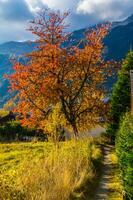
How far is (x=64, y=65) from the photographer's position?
1391 inches

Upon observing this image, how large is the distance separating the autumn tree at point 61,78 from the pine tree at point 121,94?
1978 cm

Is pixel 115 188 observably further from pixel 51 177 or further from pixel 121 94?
pixel 121 94

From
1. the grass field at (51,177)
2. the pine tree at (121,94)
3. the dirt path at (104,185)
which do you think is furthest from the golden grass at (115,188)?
the pine tree at (121,94)

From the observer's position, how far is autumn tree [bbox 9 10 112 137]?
35.2m

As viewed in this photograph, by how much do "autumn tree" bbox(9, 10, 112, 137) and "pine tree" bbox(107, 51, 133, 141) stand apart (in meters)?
19.8

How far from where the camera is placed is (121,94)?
58469 mm

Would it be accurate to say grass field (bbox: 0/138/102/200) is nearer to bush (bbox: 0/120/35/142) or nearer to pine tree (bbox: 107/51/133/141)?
bush (bbox: 0/120/35/142)

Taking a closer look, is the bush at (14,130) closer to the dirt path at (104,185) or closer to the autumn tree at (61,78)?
the autumn tree at (61,78)

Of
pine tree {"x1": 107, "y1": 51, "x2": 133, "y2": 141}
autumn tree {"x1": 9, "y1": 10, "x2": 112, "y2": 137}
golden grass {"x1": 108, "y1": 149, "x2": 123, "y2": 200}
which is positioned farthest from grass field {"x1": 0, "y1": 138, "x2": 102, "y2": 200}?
pine tree {"x1": 107, "y1": 51, "x2": 133, "y2": 141}

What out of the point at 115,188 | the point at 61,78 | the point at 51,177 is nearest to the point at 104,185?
the point at 115,188

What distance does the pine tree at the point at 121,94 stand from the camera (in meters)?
57.0

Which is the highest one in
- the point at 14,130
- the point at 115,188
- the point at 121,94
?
the point at 121,94

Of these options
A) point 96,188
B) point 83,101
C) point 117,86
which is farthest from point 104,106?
point 117,86

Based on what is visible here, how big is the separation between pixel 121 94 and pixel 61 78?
23.5 meters
